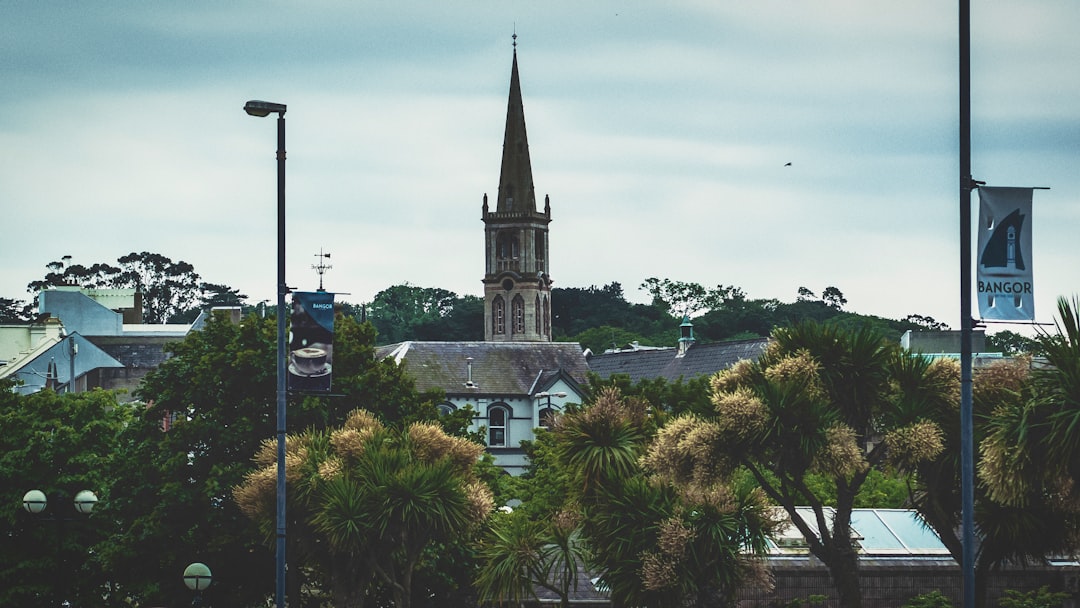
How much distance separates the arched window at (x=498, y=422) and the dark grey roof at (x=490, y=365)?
102cm

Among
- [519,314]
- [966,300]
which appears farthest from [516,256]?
[966,300]

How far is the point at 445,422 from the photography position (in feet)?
144

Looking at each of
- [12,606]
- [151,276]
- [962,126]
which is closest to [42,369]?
[12,606]

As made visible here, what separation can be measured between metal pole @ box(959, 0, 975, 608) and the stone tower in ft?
434

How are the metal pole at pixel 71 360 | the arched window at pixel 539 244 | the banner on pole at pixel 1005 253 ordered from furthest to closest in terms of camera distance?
the arched window at pixel 539 244
the metal pole at pixel 71 360
the banner on pole at pixel 1005 253

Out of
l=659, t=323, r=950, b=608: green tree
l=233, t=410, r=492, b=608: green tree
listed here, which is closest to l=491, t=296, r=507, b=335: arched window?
l=233, t=410, r=492, b=608: green tree

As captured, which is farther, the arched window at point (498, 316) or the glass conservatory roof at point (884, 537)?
the arched window at point (498, 316)

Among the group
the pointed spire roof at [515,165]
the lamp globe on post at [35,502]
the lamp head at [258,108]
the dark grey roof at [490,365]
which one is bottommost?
the lamp globe on post at [35,502]

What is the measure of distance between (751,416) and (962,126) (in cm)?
710

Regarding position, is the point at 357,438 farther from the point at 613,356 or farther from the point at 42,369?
the point at 613,356

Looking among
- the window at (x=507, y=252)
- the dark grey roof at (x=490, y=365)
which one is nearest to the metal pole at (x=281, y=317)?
the dark grey roof at (x=490, y=365)

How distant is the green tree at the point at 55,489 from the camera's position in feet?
149

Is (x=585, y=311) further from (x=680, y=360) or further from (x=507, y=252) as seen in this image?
(x=680, y=360)

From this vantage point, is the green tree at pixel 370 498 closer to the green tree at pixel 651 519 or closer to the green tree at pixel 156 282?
the green tree at pixel 651 519
